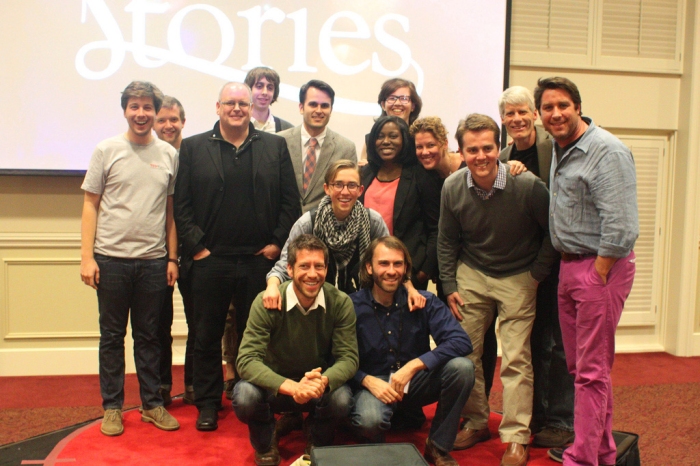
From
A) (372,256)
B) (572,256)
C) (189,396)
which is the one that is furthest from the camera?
(189,396)

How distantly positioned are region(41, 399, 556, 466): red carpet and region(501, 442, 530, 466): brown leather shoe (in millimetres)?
72

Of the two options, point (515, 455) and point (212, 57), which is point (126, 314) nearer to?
point (515, 455)

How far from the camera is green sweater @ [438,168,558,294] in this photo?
2.53 metres

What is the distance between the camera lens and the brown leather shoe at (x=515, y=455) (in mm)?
2486

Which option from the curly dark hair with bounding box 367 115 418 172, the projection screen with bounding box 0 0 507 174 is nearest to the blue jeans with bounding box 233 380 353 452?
the curly dark hair with bounding box 367 115 418 172

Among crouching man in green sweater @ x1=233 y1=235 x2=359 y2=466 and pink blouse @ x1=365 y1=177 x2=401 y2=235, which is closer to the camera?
crouching man in green sweater @ x1=233 y1=235 x2=359 y2=466

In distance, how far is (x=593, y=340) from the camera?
2.27 m

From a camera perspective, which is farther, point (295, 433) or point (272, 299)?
point (295, 433)

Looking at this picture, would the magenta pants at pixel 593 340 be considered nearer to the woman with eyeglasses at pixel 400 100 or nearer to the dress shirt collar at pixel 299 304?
the dress shirt collar at pixel 299 304

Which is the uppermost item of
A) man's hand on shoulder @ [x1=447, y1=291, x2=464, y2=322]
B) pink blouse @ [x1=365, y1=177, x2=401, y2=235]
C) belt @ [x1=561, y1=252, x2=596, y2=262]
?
pink blouse @ [x1=365, y1=177, x2=401, y2=235]

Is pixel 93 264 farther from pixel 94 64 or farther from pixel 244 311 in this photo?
pixel 94 64

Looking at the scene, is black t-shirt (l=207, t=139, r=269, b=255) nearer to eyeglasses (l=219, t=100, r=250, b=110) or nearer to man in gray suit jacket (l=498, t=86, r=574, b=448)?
eyeglasses (l=219, t=100, r=250, b=110)

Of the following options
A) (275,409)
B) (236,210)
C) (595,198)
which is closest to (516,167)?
(595,198)

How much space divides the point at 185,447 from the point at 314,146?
57.6 inches
